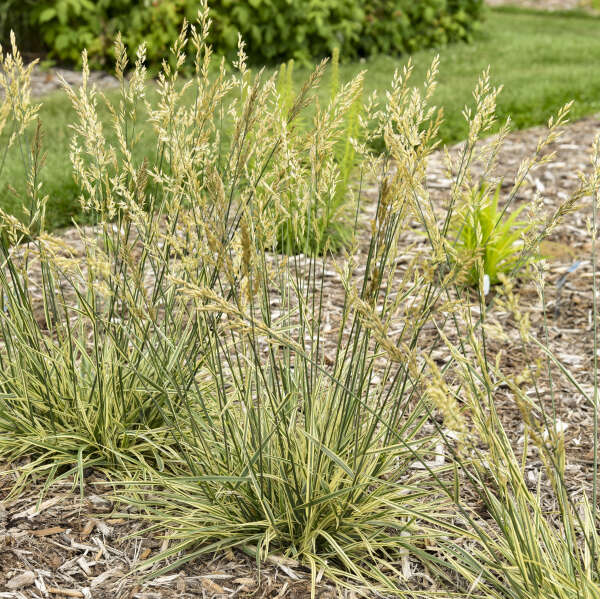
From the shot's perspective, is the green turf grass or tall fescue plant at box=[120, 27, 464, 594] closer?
tall fescue plant at box=[120, 27, 464, 594]

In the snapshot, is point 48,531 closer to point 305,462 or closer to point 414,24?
point 305,462

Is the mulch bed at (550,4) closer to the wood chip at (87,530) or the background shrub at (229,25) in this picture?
the background shrub at (229,25)

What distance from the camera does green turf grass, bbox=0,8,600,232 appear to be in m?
4.73

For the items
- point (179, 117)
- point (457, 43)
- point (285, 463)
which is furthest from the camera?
point (457, 43)

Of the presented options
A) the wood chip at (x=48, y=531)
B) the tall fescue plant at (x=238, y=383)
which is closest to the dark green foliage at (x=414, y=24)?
the tall fescue plant at (x=238, y=383)

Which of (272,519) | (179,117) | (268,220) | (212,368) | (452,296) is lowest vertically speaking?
(452,296)

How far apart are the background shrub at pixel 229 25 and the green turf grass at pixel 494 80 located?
459 millimetres

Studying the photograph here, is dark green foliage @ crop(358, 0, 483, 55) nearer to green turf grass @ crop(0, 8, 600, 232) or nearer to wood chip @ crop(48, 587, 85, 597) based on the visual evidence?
green turf grass @ crop(0, 8, 600, 232)

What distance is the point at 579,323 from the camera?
11.8 feet

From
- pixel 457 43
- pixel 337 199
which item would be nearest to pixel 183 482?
pixel 337 199

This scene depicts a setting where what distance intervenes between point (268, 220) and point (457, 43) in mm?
9281

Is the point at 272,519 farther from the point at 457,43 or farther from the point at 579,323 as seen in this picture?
the point at 457,43

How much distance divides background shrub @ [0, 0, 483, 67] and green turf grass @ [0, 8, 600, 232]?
459 millimetres

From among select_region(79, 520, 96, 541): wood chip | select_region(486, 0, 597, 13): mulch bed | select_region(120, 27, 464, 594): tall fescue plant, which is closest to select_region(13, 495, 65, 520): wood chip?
select_region(79, 520, 96, 541): wood chip
